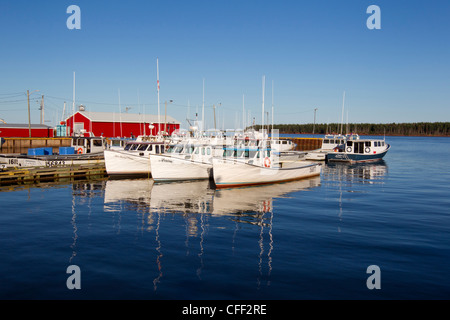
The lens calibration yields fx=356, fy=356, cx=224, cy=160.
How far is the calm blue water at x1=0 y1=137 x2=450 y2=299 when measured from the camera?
926cm

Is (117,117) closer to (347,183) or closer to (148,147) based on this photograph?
(148,147)

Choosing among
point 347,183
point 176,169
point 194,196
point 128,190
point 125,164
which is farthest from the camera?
point 125,164

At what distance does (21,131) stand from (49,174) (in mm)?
49273

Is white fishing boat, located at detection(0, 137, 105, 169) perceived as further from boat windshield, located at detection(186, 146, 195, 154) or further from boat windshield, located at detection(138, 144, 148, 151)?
boat windshield, located at detection(186, 146, 195, 154)

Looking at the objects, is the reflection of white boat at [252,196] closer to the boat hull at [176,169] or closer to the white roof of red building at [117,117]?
the boat hull at [176,169]

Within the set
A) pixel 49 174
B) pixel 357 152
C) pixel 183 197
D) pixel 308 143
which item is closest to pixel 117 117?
pixel 308 143

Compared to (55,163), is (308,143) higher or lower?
higher

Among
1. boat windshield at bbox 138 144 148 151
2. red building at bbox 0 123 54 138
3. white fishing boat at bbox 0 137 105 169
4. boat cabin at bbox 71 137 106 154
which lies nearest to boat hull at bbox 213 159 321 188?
boat windshield at bbox 138 144 148 151

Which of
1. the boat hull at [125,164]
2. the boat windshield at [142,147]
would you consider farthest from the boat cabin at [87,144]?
the boat hull at [125,164]

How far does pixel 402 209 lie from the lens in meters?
19.3

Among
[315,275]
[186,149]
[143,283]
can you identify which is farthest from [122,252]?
[186,149]

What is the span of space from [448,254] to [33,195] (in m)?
21.6

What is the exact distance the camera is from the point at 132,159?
101 feet
